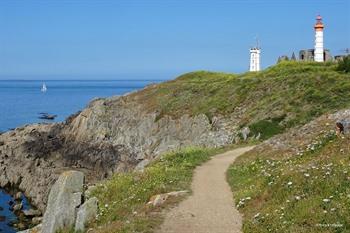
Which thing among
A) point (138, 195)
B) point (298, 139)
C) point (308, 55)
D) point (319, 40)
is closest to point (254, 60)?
point (308, 55)

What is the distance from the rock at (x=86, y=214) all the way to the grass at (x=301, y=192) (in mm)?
5531

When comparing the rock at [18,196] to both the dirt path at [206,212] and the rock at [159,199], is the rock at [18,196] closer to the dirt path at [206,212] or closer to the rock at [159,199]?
the dirt path at [206,212]

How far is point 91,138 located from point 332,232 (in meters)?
56.9

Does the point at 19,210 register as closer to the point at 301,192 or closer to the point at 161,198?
the point at 161,198

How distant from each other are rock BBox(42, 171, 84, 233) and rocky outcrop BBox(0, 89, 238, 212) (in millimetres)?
27089

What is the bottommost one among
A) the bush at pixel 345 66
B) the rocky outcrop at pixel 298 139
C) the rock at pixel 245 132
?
the rock at pixel 245 132

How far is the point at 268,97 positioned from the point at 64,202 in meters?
38.6

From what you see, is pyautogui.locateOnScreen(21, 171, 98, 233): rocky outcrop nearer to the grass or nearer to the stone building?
the grass

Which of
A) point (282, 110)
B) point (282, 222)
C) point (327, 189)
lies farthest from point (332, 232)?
point (282, 110)

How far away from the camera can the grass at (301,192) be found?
587 inches

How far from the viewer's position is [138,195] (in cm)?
2209

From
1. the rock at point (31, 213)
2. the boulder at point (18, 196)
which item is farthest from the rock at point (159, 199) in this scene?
the boulder at point (18, 196)

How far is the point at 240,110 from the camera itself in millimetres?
56000

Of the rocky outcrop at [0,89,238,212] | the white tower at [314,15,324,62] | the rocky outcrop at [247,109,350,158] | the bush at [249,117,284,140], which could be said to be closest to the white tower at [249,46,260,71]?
the white tower at [314,15,324,62]
